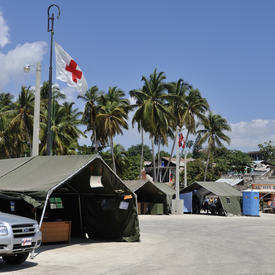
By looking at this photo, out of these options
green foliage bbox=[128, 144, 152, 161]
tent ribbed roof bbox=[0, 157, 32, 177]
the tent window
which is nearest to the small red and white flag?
tent ribbed roof bbox=[0, 157, 32, 177]

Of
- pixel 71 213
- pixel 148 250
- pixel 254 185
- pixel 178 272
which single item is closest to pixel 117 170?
pixel 254 185

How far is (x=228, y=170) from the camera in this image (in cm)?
7575

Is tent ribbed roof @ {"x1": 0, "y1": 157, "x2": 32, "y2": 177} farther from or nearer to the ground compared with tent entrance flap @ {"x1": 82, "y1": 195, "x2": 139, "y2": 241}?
farther from the ground

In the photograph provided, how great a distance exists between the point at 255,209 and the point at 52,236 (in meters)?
24.8

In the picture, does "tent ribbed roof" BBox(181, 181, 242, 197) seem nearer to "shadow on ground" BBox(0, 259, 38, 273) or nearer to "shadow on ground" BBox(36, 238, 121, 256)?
"shadow on ground" BBox(36, 238, 121, 256)

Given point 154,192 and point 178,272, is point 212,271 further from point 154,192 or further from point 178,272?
point 154,192

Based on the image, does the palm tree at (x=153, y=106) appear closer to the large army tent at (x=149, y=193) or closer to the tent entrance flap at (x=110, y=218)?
the large army tent at (x=149, y=193)

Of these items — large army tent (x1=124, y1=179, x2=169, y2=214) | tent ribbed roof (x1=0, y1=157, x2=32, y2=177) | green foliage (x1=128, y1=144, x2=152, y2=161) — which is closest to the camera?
tent ribbed roof (x1=0, y1=157, x2=32, y2=177)

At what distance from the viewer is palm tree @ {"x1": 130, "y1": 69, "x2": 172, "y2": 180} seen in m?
46.9

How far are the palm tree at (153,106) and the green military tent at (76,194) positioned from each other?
30413 mm

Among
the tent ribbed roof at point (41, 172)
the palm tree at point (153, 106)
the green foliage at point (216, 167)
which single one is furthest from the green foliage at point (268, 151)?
the tent ribbed roof at point (41, 172)

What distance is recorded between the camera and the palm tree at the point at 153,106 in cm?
4691

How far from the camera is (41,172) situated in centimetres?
1371

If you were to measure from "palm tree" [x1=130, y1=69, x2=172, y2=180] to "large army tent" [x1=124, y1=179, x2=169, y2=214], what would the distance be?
12618mm
